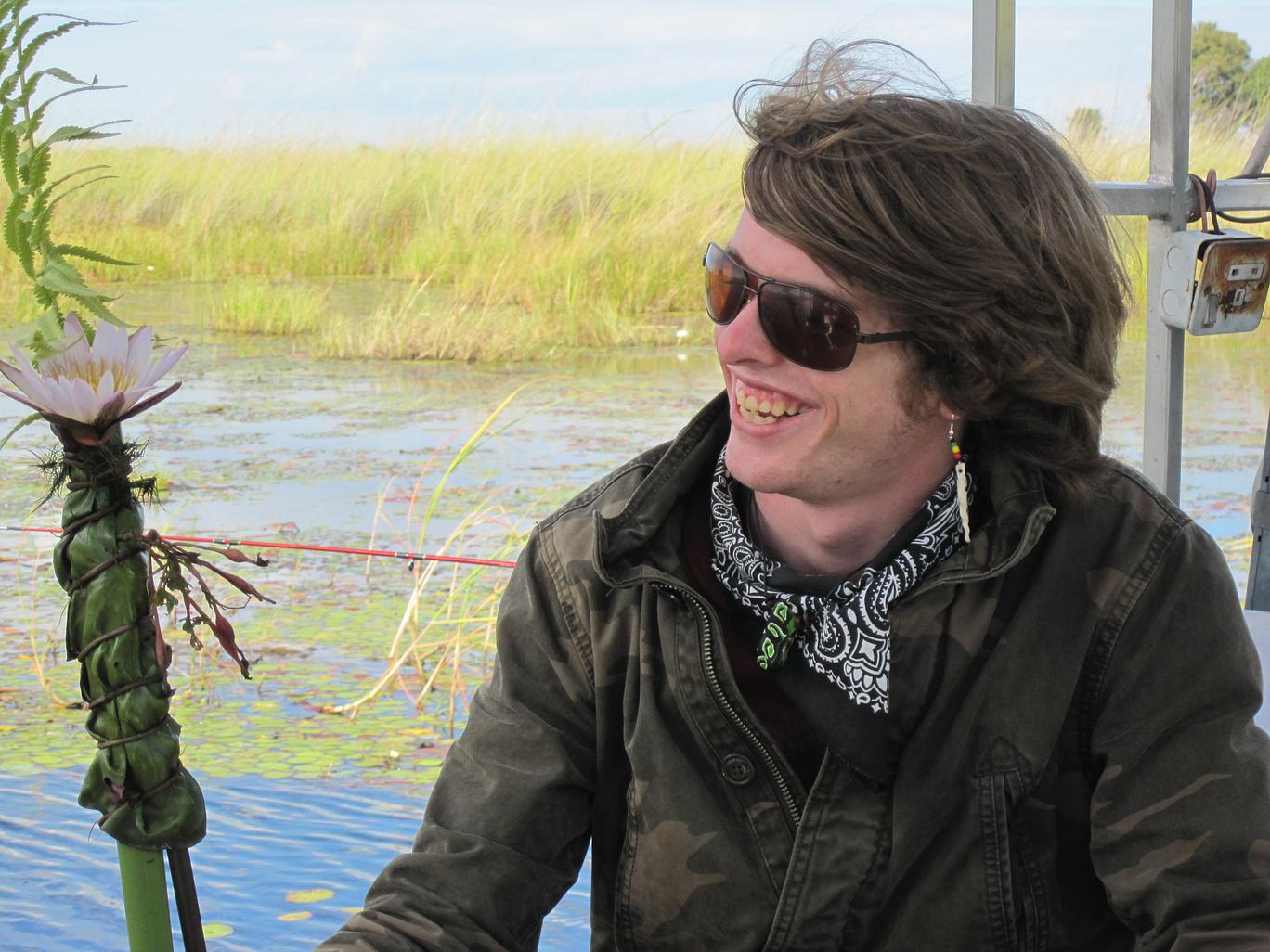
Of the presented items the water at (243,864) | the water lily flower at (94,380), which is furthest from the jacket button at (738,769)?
the water at (243,864)

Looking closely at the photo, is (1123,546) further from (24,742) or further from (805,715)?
(24,742)

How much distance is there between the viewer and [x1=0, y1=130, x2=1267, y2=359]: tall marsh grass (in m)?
8.31

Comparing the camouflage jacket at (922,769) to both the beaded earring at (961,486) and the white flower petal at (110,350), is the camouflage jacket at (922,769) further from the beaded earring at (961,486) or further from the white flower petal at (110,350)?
the white flower petal at (110,350)

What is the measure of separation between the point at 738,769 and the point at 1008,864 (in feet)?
0.80

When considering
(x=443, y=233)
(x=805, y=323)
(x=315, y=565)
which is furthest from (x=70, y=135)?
(x=443, y=233)

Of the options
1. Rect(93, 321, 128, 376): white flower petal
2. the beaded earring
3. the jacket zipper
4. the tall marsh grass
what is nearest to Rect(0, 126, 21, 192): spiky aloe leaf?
Rect(93, 321, 128, 376): white flower petal

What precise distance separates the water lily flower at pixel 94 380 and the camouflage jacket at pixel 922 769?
464 mm

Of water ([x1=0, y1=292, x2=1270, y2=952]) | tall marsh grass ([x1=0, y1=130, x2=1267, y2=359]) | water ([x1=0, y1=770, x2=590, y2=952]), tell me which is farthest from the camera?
tall marsh grass ([x1=0, y1=130, x2=1267, y2=359])

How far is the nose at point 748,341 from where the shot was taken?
1.35 metres

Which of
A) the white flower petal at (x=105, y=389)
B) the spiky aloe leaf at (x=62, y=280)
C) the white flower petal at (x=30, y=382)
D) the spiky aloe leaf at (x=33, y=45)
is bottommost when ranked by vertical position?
the white flower petal at (x=105, y=389)

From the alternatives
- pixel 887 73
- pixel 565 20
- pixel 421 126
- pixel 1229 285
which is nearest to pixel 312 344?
pixel 421 126

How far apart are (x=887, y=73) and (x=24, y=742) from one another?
415 cm

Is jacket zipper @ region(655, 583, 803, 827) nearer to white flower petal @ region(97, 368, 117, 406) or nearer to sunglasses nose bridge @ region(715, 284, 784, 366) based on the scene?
sunglasses nose bridge @ region(715, 284, 784, 366)

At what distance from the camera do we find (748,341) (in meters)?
1.35
